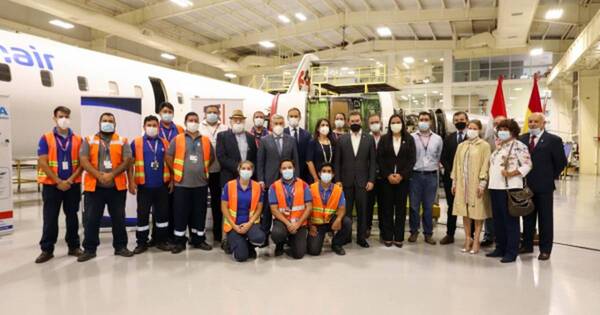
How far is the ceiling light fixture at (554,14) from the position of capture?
16.1 m

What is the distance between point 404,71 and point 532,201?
25199 mm

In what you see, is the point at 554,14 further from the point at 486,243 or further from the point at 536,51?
the point at 486,243

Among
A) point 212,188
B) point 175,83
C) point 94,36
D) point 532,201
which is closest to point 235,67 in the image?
point 94,36

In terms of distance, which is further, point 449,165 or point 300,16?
point 300,16

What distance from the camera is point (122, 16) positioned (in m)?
17.5

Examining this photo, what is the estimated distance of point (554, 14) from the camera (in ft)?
53.8

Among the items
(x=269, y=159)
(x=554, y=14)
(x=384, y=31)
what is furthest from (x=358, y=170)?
(x=384, y=31)

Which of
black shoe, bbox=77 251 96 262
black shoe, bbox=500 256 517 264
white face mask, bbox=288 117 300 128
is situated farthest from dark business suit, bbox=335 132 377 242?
black shoe, bbox=77 251 96 262

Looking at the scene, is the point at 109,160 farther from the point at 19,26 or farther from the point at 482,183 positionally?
the point at 19,26

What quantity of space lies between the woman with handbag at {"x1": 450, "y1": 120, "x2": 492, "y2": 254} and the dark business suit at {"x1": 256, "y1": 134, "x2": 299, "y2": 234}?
2.16 metres

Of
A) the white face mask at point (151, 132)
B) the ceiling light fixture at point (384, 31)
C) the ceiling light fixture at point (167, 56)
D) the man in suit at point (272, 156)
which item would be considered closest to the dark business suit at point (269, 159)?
the man in suit at point (272, 156)

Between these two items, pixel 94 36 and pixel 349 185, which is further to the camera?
pixel 94 36

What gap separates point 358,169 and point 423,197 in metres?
1.09

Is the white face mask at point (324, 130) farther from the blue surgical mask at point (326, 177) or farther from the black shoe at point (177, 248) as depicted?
the black shoe at point (177, 248)
